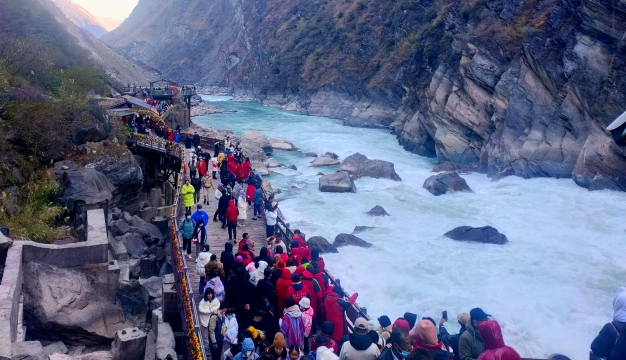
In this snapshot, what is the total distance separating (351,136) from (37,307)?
40404 mm

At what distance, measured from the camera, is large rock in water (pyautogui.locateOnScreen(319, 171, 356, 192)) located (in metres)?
28.0

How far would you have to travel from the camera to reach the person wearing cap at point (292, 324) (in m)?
→ 7.54

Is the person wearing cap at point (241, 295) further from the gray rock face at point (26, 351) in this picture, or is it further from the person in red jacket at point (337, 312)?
the gray rock face at point (26, 351)

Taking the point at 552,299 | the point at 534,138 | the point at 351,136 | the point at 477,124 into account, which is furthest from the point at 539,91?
the point at 351,136

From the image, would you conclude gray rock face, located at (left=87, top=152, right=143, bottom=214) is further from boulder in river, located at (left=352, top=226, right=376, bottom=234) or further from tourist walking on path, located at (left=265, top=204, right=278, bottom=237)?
boulder in river, located at (left=352, top=226, right=376, bottom=234)

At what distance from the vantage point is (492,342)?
585 centimetres

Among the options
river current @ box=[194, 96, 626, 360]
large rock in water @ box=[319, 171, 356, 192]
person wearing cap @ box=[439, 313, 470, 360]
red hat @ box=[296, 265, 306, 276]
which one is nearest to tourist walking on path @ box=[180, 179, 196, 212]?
river current @ box=[194, 96, 626, 360]

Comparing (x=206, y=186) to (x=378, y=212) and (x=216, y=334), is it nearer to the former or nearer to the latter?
(x=378, y=212)

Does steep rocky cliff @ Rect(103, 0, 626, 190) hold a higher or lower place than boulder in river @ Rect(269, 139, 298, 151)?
higher

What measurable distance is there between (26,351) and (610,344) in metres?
8.35

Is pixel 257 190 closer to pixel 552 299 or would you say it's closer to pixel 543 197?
pixel 552 299

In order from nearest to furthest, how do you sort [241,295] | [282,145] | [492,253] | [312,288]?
[241,295], [312,288], [492,253], [282,145]

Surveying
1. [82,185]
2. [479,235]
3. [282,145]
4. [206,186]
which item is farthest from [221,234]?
[282,145]

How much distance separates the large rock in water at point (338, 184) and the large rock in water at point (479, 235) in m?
8.57
